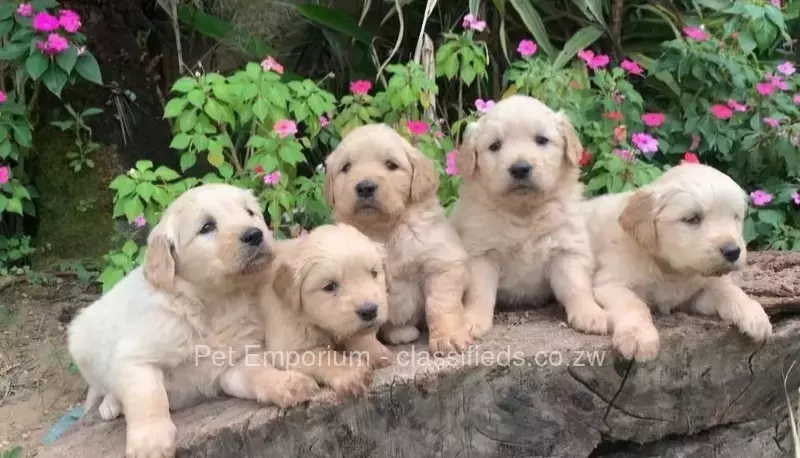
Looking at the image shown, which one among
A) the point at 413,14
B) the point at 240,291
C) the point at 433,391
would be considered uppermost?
the point at 413,14

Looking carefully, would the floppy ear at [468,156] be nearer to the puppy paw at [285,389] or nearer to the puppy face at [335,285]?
the puppy face at [335,285]

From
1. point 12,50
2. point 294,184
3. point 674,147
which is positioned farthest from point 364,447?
point 12,50

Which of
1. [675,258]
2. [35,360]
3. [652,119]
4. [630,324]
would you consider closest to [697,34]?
[652,119]

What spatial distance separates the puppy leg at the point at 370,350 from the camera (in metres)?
2.83

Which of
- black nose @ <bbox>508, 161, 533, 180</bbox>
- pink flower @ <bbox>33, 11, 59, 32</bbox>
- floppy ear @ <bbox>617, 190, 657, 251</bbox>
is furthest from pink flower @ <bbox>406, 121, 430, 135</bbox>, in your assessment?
pink flower @ <bbox>33, 11, 59, 32</bbox>

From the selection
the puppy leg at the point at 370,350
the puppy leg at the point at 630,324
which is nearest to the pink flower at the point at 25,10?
the puppy leg at the point at 370,350

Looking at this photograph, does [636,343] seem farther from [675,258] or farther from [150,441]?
[150,441]

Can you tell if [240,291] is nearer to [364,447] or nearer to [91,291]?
[364,447]

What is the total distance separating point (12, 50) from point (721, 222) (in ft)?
13.0

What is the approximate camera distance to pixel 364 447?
274 centimetres

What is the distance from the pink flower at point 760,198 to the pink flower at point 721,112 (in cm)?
49

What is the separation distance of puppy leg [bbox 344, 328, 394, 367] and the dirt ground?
Result: 1.45 metres

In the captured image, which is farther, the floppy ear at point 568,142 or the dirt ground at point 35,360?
the dirt ground at point 35,360

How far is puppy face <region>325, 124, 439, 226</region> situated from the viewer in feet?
10.2
